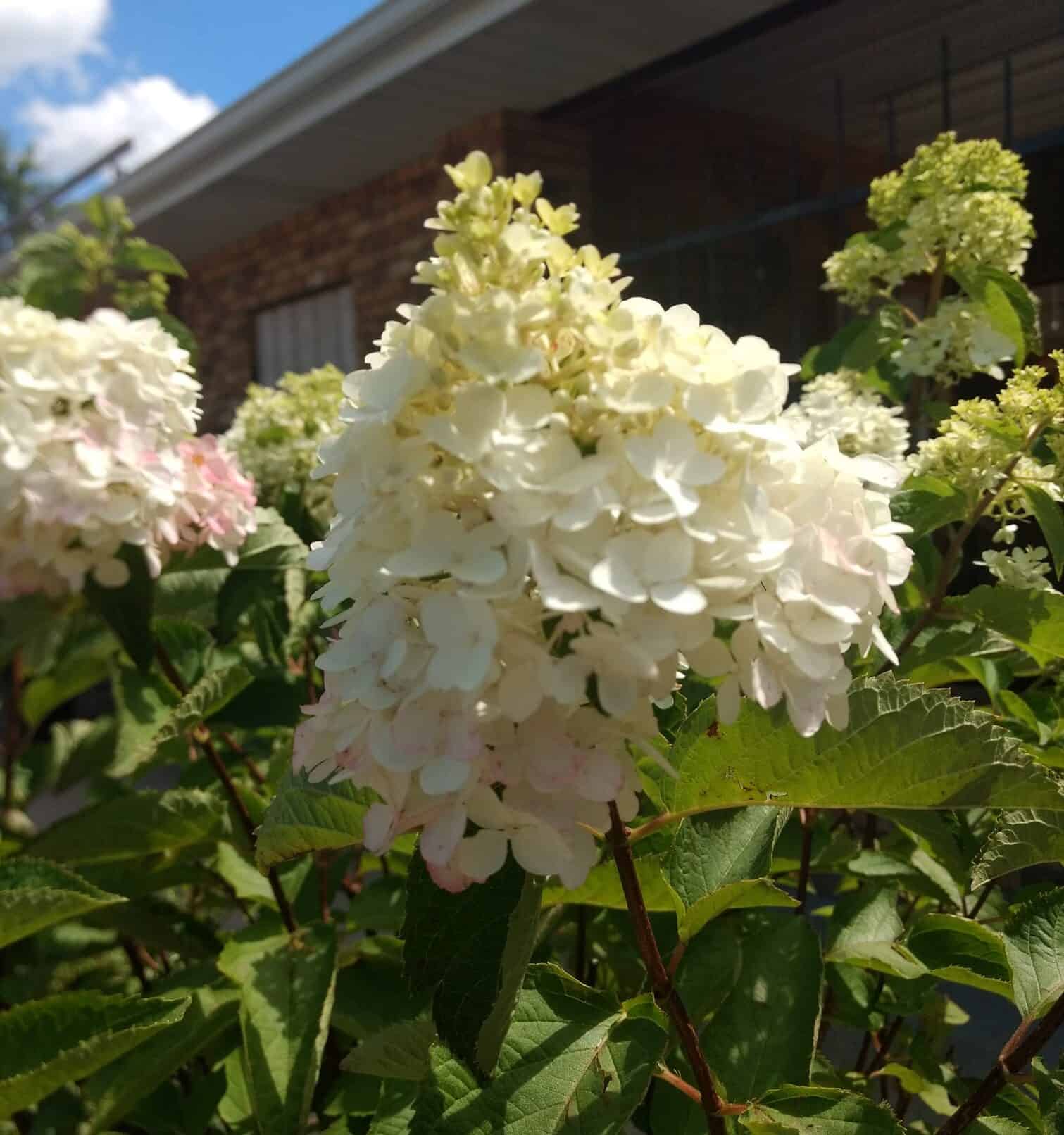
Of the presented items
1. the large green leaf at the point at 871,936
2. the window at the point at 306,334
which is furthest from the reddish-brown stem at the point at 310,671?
the window at the point at 306,334

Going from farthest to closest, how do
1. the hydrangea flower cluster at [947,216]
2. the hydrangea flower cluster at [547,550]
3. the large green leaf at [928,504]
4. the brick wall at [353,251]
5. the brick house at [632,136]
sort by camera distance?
the brick wall at [353,251] → the brick house at [632,136] → the hydrangea flower cluster at [947,216] → the large green leaf at [928,504] → the hydrangea flower cluster at [547,550]

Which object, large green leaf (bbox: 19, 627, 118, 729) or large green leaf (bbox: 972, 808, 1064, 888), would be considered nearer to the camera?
large green leaf (bbox: 972, 808, 1064, 888)

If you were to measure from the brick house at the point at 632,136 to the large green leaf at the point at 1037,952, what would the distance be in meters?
2.96

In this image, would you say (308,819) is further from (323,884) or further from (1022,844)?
(323,884)

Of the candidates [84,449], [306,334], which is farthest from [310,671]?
[306,334]

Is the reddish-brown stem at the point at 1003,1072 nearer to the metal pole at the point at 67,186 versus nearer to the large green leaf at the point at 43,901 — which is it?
the large green leaf at the point at 43,901

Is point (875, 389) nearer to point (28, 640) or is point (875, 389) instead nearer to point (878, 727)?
point (878, 727)

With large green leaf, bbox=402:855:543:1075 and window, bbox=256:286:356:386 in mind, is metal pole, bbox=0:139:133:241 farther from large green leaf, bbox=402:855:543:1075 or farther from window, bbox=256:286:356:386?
large green leaf, bbox=402:855:543:1075

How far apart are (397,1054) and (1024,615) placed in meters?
0.72

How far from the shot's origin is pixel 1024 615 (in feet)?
3.28

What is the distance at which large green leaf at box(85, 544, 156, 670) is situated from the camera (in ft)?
3.65

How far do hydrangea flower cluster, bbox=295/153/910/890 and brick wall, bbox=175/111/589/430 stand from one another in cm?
363

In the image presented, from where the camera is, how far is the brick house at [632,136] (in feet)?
12.9

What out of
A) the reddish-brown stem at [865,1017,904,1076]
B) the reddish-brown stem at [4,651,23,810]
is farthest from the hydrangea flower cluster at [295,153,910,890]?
the reddish-brown stem at [4,651,23,810]
